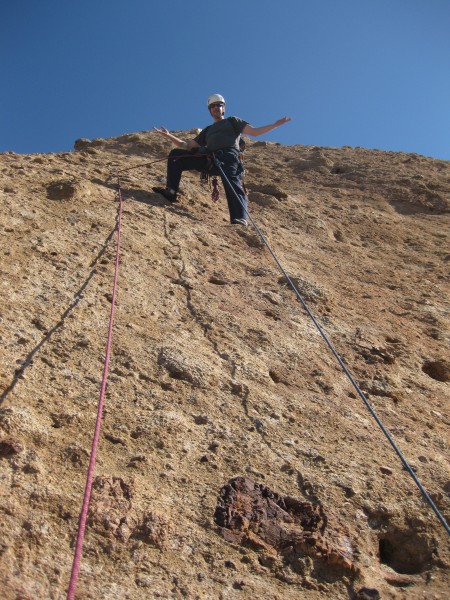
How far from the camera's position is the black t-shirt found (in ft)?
21.0

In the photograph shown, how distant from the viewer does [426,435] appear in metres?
3.54

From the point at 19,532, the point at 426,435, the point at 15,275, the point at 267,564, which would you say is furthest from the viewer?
the point at 15,275

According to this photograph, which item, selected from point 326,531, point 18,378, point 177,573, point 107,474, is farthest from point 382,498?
point 18,378

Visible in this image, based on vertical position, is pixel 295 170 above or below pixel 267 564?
above

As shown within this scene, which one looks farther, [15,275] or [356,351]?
[356,351]

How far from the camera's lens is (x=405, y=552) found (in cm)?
279

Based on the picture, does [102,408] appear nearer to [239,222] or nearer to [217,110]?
[239,222]

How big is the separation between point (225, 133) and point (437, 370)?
348 cm

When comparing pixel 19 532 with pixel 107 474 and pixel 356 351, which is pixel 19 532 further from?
pixel 356 351

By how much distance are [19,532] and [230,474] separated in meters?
1.01

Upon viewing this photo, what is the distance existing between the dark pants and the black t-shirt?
2.5 inches

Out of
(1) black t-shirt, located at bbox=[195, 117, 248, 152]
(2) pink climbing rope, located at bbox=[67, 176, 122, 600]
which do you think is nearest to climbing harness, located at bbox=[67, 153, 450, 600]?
(2) pink climbing rope, located at bbox=[67, 176, 122, 600]

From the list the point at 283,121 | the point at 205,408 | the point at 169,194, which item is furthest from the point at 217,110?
the point at 205,408

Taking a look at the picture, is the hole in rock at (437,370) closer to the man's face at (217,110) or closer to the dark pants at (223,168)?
the dark pants at (223,168)
